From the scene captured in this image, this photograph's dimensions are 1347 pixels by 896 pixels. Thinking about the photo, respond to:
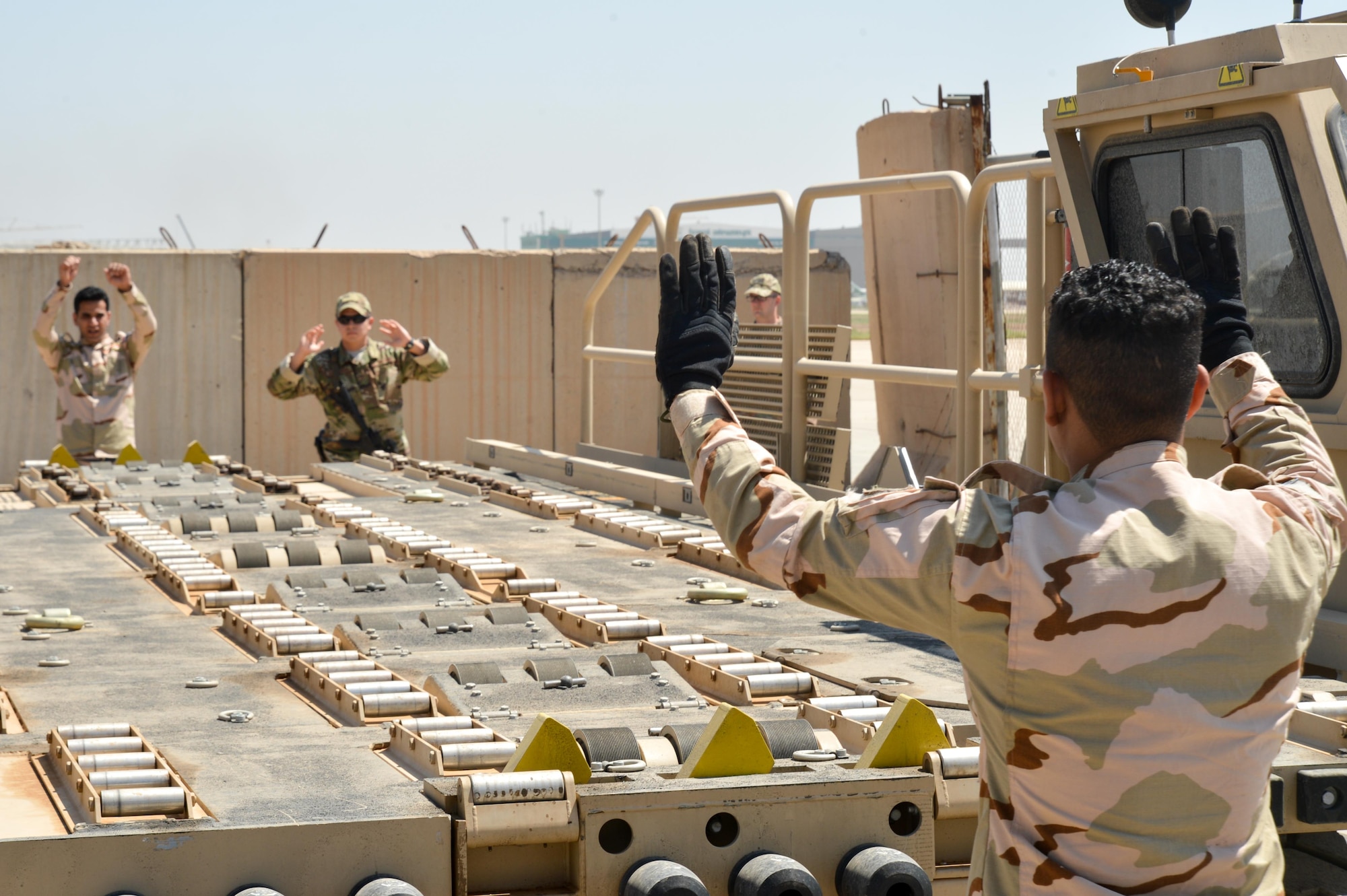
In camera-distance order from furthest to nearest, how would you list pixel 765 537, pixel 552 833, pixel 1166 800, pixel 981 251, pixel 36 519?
pixel 36 519 < pixel 981 251 < pixel 552 833 < pixel 765 537 < pixel 1166 800

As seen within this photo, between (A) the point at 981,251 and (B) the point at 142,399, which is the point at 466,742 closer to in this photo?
(A) the point at 981,251

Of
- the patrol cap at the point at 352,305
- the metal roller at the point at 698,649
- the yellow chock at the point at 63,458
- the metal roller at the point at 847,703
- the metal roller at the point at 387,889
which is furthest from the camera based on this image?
the patrol cap at the point at 352,305

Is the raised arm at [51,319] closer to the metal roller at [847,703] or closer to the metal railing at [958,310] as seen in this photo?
the metal railing at [958,310]

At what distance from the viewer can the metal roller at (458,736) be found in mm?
3174

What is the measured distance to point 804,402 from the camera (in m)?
6.99

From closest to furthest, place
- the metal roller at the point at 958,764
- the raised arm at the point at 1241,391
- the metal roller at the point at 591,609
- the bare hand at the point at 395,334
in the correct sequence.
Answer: the raised arm at the point at 1241,391
the metal roller at the point at 958,764
the metal roller at the point at 591,609
the bare hand at the point at 395,334

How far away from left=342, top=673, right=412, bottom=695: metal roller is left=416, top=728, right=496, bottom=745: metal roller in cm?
40

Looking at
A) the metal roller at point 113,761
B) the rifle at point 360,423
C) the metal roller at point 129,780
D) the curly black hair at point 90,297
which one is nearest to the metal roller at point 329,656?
the metal roller at point 113,761

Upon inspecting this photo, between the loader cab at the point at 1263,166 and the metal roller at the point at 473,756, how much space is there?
189 cm

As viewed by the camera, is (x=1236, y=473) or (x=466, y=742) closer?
(x=1236, y=473)

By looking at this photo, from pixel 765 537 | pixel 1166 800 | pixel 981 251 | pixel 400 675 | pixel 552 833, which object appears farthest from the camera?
pixel 981 251

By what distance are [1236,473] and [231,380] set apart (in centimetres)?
1186

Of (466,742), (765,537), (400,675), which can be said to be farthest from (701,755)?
(400,675)

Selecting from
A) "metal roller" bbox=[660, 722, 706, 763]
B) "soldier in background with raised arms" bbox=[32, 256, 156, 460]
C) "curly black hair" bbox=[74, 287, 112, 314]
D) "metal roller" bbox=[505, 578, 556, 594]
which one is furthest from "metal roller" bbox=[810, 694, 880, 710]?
"curly black hair" bbox=[74, 287, 112, 314]
